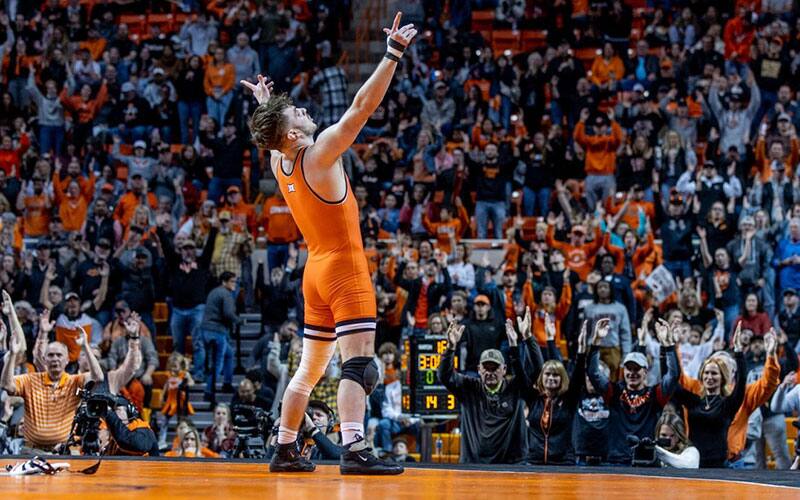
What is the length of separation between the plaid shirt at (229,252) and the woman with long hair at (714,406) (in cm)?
845

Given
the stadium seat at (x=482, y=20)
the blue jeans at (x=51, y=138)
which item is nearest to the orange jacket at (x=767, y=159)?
the stadium seat at (x=482, y=20)

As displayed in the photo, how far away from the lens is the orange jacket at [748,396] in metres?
11.1

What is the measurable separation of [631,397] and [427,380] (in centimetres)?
197

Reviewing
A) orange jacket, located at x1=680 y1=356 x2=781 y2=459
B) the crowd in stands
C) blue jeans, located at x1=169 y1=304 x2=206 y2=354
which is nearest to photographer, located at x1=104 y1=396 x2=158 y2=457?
the crowd in stands

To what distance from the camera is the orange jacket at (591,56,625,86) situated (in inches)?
887

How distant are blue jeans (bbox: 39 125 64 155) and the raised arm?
619 inches

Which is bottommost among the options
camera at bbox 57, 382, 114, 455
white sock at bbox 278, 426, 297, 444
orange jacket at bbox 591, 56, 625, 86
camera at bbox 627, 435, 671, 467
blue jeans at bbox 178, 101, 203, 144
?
camera at bbox 627, 435, 671, 467

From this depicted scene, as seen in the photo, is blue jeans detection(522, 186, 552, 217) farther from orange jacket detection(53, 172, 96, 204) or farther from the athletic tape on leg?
the athletic tape on leg

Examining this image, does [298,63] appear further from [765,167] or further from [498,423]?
[498,423]

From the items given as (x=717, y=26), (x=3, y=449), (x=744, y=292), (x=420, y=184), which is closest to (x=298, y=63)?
(x=420, y=184)

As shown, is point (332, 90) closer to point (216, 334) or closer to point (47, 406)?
point (216, 334)

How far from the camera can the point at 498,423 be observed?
38.0ft

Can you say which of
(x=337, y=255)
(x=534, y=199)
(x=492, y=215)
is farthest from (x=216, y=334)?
(x=337, y=255)

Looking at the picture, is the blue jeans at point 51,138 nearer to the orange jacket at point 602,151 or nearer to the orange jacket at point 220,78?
the orange jacket at point 220,78
